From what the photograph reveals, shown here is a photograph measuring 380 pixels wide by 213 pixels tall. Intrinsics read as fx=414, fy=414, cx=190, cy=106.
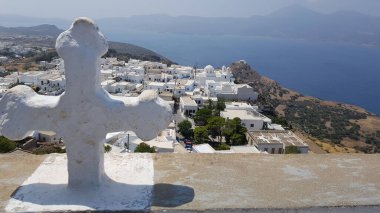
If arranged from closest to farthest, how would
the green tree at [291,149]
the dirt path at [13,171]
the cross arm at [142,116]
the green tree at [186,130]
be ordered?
the cross arm at [142,116] → the dirt path at [13,171] → the green tree at [291,149] → the green tree at [186,130]

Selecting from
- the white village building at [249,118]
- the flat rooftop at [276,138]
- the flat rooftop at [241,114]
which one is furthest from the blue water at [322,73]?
the flat rooftop at [276,138]

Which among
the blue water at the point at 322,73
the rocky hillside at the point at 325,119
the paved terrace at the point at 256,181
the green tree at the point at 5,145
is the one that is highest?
the paved terrace at the point at 256,181

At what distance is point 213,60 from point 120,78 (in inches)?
3445

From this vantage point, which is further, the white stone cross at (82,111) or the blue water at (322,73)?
the blue water at (322,73)

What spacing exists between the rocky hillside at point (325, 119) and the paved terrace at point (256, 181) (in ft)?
93.0

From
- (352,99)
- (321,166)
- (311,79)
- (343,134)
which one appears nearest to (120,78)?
(343,134)

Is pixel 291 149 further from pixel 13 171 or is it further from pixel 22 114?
pixel 22 114

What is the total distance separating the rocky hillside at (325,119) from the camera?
4019 centimetres

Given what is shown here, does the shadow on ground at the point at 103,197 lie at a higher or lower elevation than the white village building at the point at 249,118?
higher

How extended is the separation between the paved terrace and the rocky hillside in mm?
28353

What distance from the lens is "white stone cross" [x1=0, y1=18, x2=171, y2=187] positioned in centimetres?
332

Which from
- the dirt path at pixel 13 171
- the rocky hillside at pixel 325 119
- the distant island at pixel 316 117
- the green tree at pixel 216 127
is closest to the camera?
the dirt path at pixel 13 171

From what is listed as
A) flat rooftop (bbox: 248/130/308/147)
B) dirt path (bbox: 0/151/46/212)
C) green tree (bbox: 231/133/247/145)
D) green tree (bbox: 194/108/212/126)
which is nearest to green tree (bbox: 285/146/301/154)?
flat rooftop (bbox: 248/130/308/147)

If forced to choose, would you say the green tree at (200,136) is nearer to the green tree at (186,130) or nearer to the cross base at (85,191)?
the green tree at (186,130)
